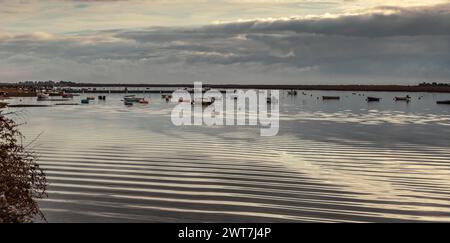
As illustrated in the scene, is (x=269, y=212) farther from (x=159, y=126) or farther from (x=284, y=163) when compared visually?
(x=159, y=126)

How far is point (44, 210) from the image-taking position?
763 inches

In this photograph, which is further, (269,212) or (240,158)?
(240,158)

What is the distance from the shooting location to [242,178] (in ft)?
85.9

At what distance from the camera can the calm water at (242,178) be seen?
19406 millimetres

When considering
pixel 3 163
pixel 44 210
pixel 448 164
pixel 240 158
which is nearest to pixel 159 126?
pixel 240 158

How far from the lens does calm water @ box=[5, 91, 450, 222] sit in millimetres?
19406

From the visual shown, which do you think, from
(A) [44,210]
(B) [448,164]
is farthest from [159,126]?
(A) [44,210]

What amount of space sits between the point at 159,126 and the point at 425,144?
29333 millimetres

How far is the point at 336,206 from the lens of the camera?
67.5 ft

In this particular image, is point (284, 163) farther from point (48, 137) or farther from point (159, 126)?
point (159, 126)
